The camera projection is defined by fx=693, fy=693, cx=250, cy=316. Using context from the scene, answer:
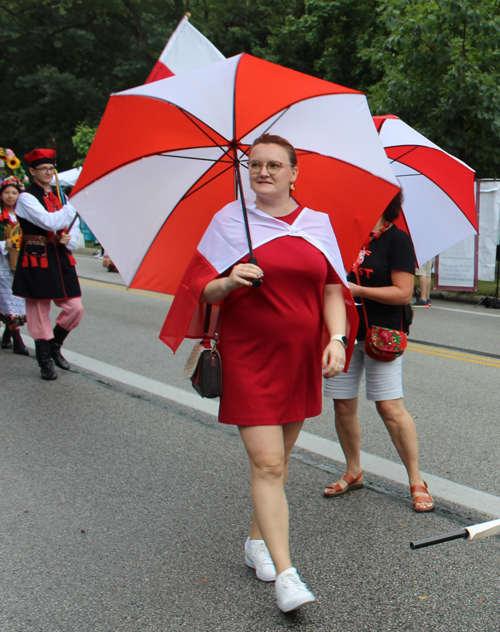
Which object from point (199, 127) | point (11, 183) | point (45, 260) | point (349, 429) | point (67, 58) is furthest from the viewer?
point (67, 58)

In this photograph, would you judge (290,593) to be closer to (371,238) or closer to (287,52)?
(371,238)

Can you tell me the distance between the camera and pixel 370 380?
375cm

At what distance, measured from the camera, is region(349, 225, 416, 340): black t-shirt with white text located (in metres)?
3.64

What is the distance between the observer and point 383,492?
3.91m

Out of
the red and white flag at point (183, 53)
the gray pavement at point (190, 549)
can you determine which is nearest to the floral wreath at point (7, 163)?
the gray pavement at point (190, 549)

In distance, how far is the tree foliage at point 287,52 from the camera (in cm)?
1323

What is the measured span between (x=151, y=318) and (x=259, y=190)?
756 cm

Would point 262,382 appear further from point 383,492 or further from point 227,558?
point 383,492

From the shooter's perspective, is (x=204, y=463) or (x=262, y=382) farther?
(x=204, y=463)

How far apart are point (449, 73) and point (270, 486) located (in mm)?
12227

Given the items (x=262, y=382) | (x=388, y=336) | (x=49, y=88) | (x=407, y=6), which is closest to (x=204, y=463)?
(x=388, y=336)

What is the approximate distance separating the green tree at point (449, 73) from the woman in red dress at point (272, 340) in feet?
38.1

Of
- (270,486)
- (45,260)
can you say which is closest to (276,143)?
(270,486)

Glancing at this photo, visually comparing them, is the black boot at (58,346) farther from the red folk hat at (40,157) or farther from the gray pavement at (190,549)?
the gray pavement at (190,549)
